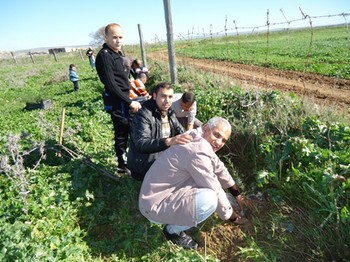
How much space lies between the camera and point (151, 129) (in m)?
2.95

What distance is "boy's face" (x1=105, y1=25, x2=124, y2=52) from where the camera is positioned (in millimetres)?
3204

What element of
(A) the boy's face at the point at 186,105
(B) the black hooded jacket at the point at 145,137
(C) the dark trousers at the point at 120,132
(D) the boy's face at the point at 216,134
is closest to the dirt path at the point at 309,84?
(A) the boy's face at the point at 186,105

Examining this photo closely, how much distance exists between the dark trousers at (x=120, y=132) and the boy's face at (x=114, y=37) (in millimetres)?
884

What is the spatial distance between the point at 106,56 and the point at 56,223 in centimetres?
197

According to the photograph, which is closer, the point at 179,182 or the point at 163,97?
the point at 179,182

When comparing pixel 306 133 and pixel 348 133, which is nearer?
pixel 348 133

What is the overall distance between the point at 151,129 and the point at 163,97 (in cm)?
38

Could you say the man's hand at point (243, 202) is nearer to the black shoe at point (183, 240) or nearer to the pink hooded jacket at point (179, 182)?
the pink hooded jacket at point (179, 182)

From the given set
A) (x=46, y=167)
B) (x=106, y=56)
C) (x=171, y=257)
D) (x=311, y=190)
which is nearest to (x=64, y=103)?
(x=46, y=167)

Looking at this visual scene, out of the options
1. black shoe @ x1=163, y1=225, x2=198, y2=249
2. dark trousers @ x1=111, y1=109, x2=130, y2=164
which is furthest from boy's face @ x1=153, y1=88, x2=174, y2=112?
black shoe @ x1=163, y1=225, x2=198, y2=249

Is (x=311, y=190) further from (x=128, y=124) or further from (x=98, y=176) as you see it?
(x=98, y=176)

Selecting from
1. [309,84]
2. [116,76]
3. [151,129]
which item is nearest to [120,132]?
[116,76]

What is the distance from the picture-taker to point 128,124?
149 inches

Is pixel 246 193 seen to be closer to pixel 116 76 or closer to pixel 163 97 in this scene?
pixel 163 97
